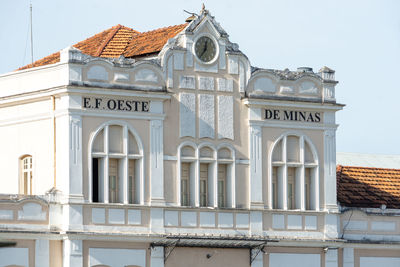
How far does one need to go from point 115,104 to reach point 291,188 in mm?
8606

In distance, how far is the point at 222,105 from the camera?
5956 centimetres

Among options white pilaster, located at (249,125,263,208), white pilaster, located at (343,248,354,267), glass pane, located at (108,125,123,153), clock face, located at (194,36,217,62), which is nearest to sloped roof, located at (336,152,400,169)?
white pilaster, located at (343,248,354,267)

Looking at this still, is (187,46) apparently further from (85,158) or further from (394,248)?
(394,248)

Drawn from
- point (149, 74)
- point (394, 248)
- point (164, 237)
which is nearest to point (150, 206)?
point (164, 237)

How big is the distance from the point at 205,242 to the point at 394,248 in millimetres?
9620

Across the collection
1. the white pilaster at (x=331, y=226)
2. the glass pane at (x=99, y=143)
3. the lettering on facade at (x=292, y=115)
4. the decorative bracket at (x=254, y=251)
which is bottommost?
the decorative bracket at (x=254, y=251)

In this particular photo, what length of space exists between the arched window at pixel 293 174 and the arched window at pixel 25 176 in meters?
9.42

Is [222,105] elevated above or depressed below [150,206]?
above

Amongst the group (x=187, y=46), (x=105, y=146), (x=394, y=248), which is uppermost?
(x=187, y=46)

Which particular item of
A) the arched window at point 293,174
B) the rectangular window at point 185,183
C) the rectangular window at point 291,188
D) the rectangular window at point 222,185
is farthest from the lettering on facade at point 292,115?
the rectangular window at point 185,183

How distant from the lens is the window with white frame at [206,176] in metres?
58.7

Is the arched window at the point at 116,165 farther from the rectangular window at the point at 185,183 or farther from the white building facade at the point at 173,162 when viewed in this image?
the rectangular window at the point at 185,183

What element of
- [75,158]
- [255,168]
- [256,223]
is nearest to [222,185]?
[255,168]

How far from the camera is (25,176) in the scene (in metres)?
58.7
